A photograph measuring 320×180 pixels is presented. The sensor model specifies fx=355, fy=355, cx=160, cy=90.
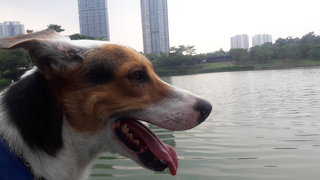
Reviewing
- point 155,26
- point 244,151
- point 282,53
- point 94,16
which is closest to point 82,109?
point 244,151

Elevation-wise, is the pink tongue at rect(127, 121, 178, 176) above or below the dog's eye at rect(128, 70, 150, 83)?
below

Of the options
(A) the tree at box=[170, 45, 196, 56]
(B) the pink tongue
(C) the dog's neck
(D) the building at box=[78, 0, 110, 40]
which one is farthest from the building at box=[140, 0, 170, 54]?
(C) the dog's neck

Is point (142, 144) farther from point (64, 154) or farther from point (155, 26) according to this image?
point (155, 26)

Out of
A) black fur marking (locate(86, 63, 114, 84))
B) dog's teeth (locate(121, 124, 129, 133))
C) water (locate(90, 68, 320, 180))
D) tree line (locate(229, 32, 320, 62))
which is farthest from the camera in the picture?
tree line (locate(229, 32, 320, 62))

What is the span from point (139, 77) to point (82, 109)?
0.57m

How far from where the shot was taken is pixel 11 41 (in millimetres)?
2570

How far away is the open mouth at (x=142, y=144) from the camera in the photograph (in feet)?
9.79

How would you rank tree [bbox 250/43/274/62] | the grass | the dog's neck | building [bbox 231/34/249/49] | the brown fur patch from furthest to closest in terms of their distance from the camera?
building [bbox 231/34/249/49]
tree [bbox 250/43/274/62]
the grass
the brown fur patch
the dog's neck

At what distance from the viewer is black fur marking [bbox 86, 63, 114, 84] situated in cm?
289

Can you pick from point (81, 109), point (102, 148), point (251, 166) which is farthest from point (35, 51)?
point (251, 166)

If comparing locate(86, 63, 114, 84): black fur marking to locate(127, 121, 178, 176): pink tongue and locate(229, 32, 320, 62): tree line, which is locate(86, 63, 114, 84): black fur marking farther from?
locate(229, 32, 320, 62): tree line

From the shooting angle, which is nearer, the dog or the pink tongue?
the dog

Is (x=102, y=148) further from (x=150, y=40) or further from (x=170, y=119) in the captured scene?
(x=150, y=40)

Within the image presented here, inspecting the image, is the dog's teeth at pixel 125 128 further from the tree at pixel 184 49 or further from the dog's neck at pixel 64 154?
the tree at pixel 184 49
